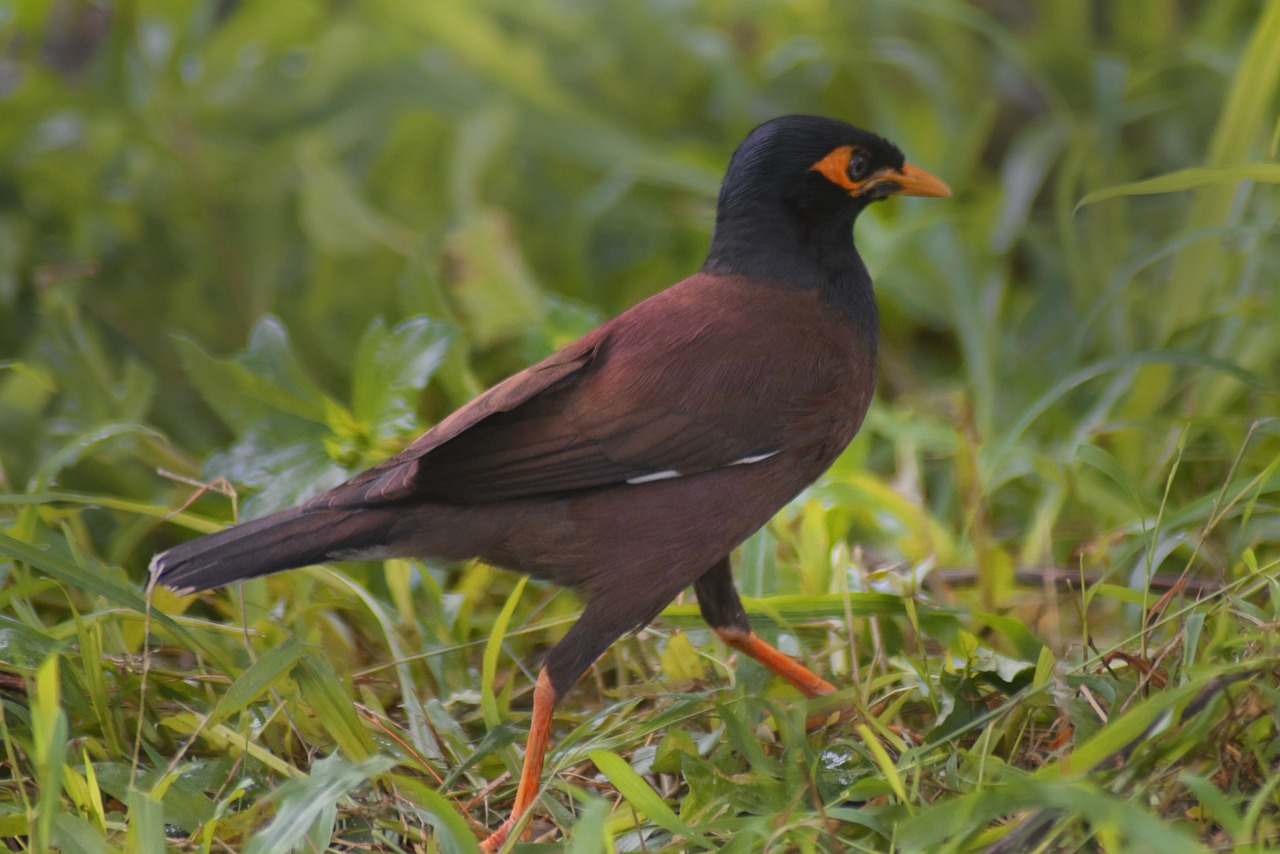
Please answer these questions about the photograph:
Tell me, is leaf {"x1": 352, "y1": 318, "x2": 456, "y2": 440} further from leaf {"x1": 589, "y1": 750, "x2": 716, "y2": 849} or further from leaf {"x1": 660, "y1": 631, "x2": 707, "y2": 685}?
leaf {"x1": 589, "y1": 750, "x2": 716, "y2": 849}

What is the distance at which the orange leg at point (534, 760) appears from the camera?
7.81ft

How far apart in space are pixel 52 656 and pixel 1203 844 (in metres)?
1.85

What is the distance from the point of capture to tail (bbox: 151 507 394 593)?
2496 mm

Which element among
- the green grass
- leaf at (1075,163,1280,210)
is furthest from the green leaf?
leaf at (1075,163,1280,210)

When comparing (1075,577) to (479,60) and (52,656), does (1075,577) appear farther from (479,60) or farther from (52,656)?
(479,60)

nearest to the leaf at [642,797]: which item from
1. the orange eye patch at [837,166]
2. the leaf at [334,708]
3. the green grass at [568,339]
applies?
the green grass at [568,339]

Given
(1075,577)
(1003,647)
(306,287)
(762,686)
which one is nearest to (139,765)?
(762,686)

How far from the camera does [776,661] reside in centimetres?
280

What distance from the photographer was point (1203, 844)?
2.02 m

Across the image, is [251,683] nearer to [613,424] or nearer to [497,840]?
[497,840]

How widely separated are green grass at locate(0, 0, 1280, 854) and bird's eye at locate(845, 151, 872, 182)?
23.5 inches

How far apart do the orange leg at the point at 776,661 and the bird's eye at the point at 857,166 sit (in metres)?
1.08

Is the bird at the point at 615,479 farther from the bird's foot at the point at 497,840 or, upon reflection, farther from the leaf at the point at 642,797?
the leaf at the point at 642,797

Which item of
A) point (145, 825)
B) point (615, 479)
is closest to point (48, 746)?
point (145, 825)
